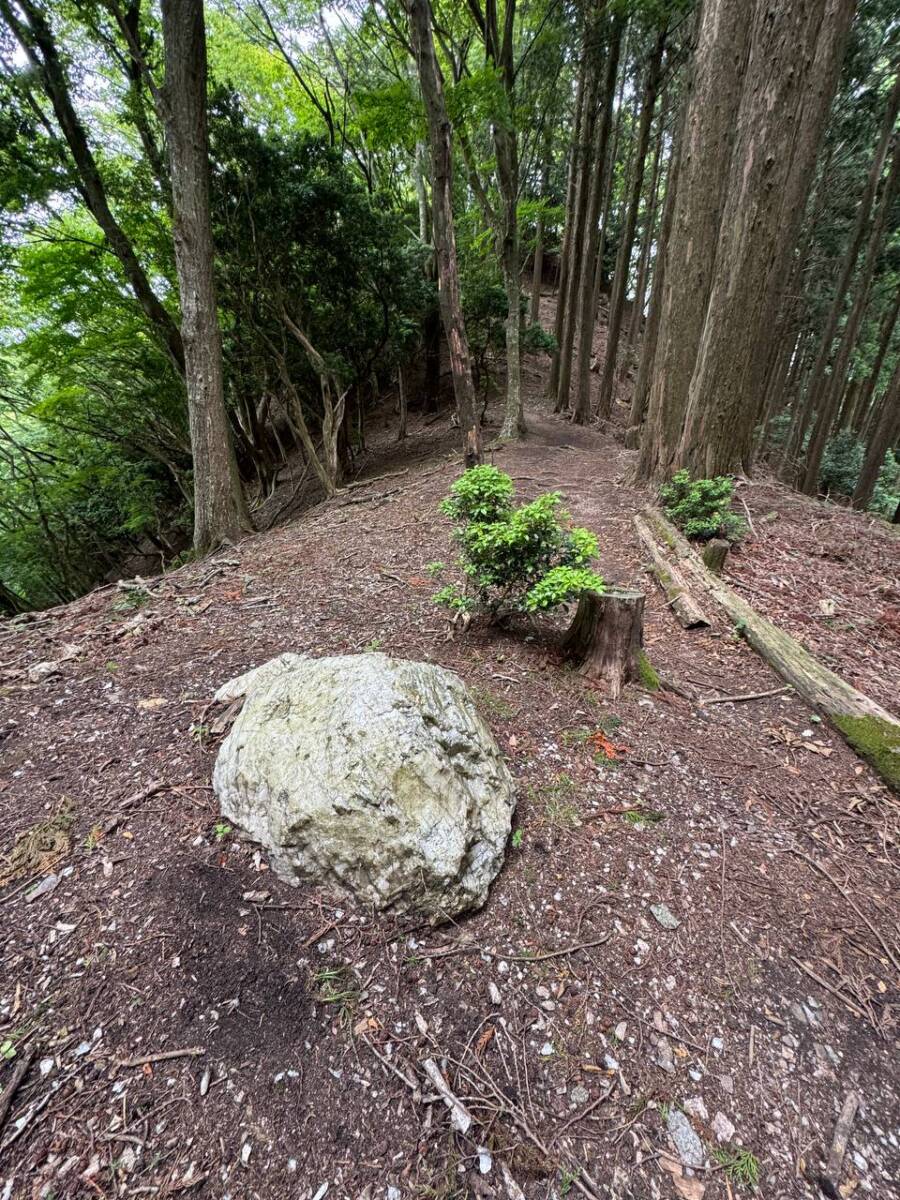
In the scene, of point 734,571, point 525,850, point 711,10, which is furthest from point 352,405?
point 525,850

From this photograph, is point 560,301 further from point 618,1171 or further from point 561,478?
point 618,1171

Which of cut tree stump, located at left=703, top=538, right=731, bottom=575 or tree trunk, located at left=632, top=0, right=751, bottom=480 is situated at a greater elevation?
tree trunk, located at left=632, top=0, right=751, bottom=480

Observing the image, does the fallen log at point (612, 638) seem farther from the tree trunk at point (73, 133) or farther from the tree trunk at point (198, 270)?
the tree trunk at point (73, 133)

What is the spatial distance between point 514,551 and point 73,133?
934 cm

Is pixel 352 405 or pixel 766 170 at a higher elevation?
pixel 766 170

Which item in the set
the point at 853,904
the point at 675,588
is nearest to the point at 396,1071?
the point at 853,904

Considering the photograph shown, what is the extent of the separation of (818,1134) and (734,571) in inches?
144

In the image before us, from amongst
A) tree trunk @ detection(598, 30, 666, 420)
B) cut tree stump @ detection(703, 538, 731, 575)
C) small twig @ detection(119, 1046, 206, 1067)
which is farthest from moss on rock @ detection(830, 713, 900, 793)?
tree trunk @ detection(598, 30, 666, 420)

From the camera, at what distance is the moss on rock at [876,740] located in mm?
2373

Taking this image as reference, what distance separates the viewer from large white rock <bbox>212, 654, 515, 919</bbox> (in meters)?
1.75

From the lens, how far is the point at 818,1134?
51.4 inches

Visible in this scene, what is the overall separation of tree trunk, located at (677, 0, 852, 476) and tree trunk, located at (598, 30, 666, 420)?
4796 mm

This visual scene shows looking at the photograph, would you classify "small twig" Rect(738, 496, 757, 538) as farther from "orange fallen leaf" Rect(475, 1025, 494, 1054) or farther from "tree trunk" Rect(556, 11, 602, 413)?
"tree trunk" Rect(556, 11, 602, 413)

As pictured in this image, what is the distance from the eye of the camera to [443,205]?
4703 millimetres
